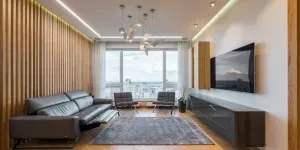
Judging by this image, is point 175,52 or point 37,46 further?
point 175,52

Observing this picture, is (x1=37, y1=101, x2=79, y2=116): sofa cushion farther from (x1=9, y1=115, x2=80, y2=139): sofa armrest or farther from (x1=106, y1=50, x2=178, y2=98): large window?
(x1=106, y1=50, x2=178, y2=98): large window

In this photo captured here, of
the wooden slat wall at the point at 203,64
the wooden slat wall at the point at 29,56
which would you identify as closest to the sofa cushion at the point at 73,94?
the wooden slat wall at the point at 29,56

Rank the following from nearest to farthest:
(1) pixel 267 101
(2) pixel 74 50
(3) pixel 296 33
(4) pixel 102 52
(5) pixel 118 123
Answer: (3) pixel 296 33
(1) pixel 267 101
(5) pixel 118 123
(2) pixel 74 50
(4) pixel 102 52

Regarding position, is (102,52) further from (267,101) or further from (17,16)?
(267,101)

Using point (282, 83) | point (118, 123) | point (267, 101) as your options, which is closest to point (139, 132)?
point (118, 123)

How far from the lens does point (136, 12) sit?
179 inches

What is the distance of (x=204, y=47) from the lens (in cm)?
557

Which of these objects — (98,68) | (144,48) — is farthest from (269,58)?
(98,68)

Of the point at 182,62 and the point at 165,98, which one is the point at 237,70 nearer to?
the point at 165,98

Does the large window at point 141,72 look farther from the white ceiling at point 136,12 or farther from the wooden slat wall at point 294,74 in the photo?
the wooden slat wall at point 294,74

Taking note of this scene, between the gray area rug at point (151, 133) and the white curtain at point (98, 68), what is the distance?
8.63 ft

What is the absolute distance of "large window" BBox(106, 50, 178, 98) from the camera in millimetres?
8164

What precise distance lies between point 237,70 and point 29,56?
399 centimetres

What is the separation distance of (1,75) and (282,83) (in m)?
4.12
